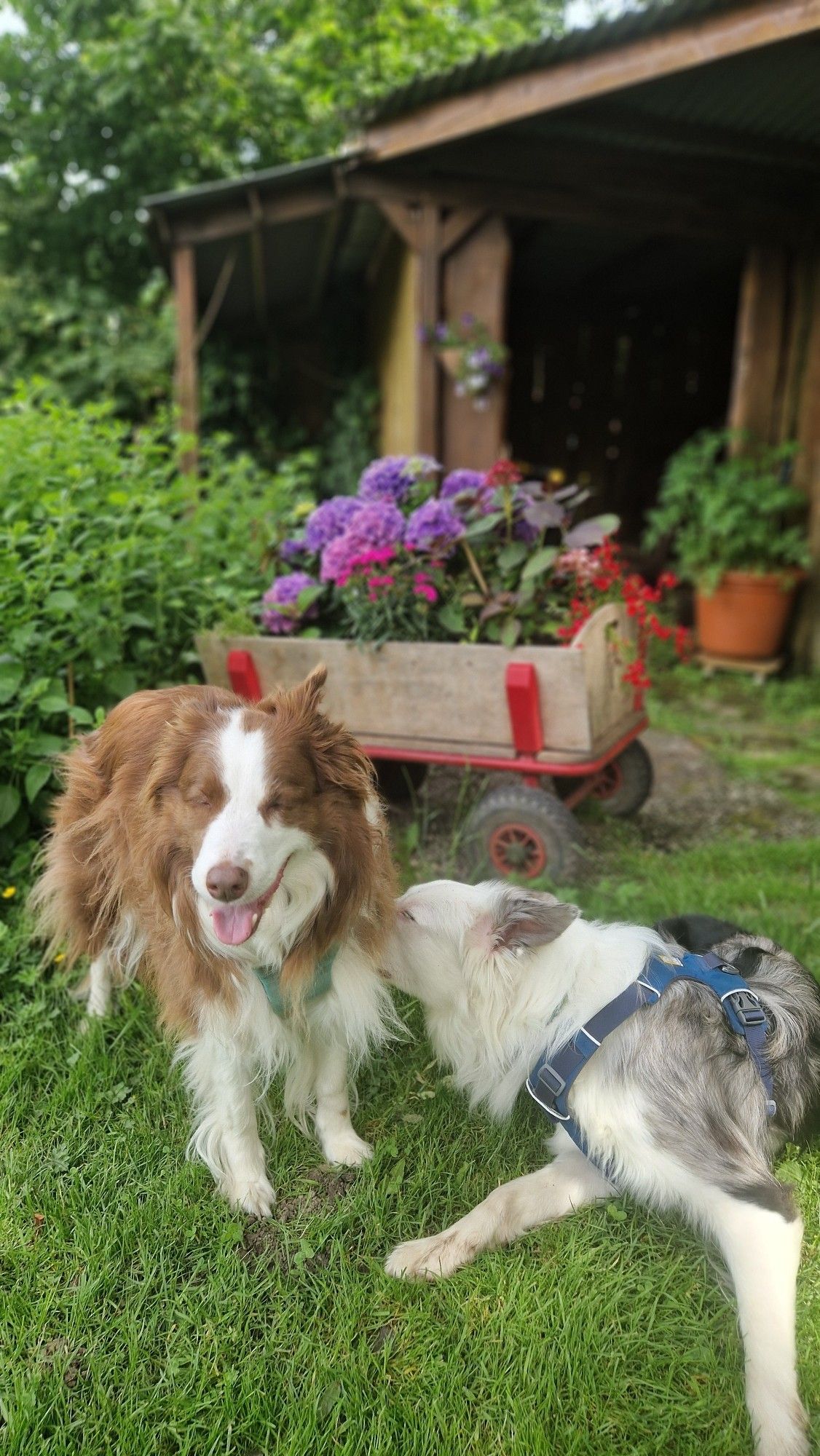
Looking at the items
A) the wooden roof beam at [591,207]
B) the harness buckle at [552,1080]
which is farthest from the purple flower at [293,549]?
the wooden roof beam at [591,207]

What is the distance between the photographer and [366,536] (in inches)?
138

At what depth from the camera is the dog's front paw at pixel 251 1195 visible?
85.5 inches

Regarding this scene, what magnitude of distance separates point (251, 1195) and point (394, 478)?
2.70 m

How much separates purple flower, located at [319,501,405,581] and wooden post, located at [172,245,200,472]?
15.2 feet

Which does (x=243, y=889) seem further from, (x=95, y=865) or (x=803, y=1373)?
(x=803, y=1373)

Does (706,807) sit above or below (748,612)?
below

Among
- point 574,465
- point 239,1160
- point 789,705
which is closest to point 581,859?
point 239,1160

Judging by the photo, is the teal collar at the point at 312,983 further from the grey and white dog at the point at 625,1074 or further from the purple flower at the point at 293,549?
the purple flower at the point at 293,549

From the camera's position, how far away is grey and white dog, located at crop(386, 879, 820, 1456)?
1812 millimetres

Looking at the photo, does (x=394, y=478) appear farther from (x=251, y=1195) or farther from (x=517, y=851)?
(x=251, y=1195)

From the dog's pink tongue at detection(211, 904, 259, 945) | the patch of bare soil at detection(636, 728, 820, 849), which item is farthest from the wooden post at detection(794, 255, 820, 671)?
the dog's pink tongue at detection(211, 904, 259, 945)

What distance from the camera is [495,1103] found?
7.58 feet

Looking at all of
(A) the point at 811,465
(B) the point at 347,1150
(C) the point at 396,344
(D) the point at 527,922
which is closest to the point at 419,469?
(D) the point at 527,922

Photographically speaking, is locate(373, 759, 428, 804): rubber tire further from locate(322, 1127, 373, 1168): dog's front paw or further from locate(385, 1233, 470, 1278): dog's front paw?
locate(385, 1233, 470, 1278): dog's front paw
